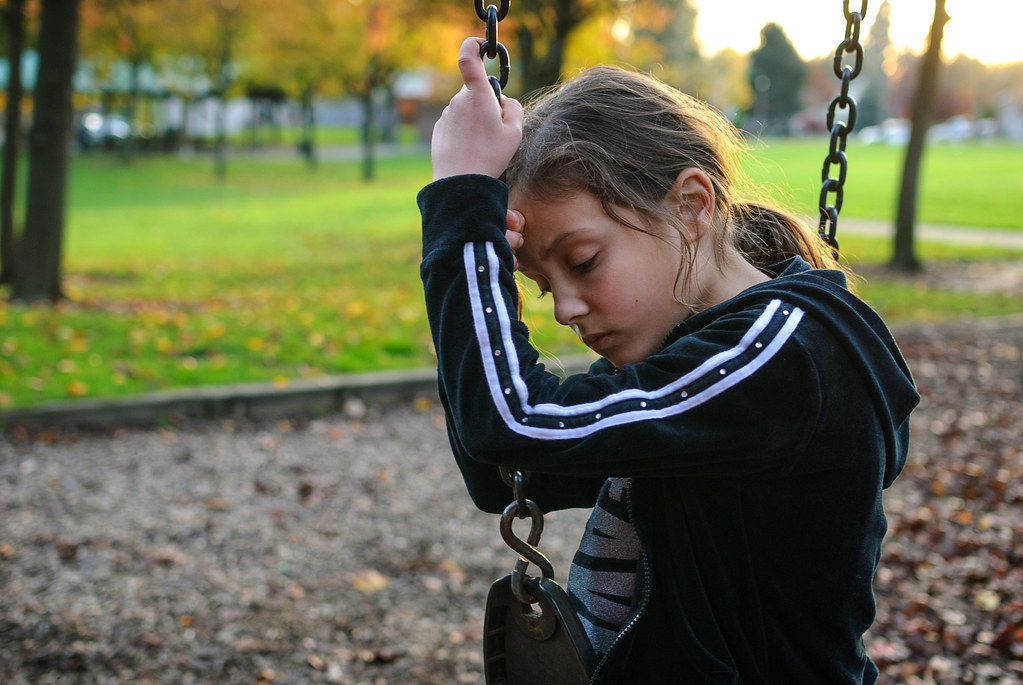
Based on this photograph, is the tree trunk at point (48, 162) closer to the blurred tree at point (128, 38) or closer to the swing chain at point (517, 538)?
the swing chain at point (517, 538)

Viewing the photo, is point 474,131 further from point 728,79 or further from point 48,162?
point 728,79

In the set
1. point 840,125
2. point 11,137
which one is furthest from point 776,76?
point 840,125

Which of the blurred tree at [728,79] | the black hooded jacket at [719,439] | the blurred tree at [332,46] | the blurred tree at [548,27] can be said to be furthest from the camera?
the blurred tree at [728,79]

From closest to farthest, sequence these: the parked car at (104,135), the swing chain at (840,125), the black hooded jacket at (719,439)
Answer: the black hooded jacket at (719,439) → the swing chain at (840,125) → the parked car at (104,135)

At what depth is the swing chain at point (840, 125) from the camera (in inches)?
80.7

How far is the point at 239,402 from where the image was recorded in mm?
5699

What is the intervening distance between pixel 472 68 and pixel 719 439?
0.71 meters

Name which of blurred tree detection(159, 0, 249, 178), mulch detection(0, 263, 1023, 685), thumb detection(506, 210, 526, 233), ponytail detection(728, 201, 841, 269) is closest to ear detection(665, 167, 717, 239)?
ponytail detection(728, 201, 841, 269)

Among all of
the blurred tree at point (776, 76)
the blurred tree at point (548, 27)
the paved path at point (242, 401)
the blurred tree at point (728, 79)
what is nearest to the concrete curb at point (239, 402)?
the paved path at point (242, 401)

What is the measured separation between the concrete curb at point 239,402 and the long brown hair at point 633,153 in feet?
14.1

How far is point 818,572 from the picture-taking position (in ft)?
4.83

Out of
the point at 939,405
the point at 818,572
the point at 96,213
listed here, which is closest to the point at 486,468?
the point at 818,572

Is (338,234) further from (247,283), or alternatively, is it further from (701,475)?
(701,475)

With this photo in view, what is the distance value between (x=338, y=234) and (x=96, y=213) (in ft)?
19.9
